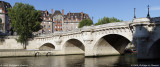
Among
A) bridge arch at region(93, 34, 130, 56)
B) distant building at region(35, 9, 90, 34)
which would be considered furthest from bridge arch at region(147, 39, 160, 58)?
distant building at region(35, 9, 90, 34)

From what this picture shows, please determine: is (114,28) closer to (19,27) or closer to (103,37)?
(103,37)

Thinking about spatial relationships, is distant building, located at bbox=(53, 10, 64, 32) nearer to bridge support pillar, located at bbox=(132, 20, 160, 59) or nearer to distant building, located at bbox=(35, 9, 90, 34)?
distant building, located at bbox=(35, 9, 90, 34)

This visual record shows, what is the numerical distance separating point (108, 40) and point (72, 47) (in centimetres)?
1696

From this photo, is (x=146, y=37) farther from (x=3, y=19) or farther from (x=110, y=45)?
(x=3, y=19)

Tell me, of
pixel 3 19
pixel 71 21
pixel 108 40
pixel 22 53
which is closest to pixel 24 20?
pixel 22 53

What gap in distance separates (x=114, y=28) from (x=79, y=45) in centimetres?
2479

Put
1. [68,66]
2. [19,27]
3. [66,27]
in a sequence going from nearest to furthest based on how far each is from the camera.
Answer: [68,66]
[19,27]
[66,27]

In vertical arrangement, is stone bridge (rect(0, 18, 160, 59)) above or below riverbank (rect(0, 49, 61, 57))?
above

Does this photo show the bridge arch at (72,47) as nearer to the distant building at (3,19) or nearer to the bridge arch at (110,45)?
the bridge arch at (110,45)

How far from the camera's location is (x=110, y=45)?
53.7 meters

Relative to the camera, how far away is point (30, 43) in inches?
3140

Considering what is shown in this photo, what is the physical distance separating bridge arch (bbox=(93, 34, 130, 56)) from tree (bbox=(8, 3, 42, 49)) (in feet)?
107

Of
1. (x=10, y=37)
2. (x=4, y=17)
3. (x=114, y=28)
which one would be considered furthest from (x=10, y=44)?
(x=114, y=28)

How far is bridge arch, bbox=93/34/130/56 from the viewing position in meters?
49.5
